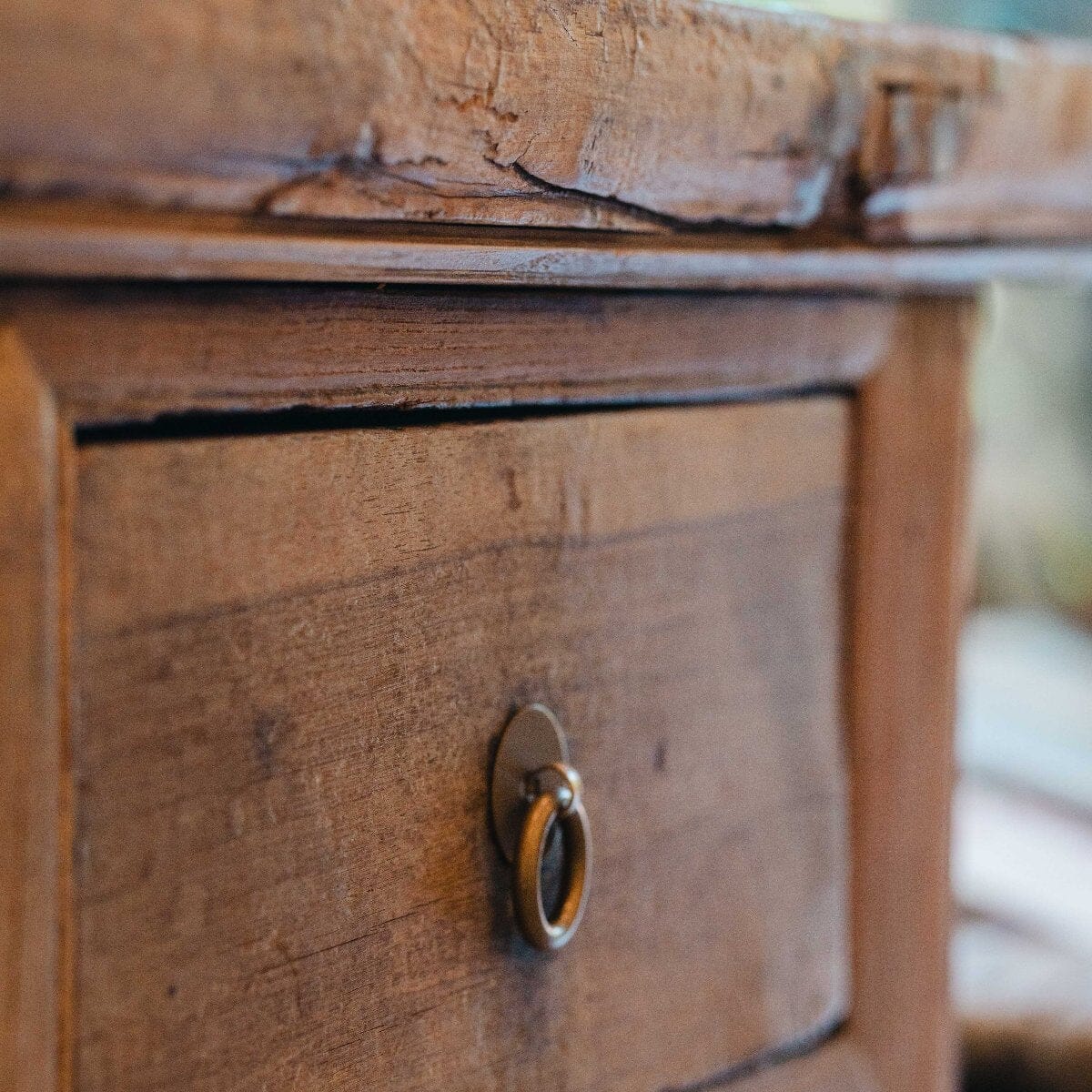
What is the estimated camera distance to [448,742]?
35 centimetres

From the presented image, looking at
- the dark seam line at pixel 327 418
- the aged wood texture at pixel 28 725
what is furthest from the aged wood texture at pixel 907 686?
the aged wood texture at pixel 28 725

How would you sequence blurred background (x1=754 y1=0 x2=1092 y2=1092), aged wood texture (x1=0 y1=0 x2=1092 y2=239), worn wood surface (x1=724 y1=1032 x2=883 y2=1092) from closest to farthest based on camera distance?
aged wood texture (x1=0 y1=0 x2=1092 y2=239) < worn wood surface (x1=724 y1=1032 x2=883 y2=1092) < blurred background (x1=754 y1=0 x2=1092 y2=1092)

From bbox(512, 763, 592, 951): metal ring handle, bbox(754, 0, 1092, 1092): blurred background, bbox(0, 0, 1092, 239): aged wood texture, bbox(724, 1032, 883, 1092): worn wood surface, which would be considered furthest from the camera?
bbox(754, 0, 1092, 1092): blurred background

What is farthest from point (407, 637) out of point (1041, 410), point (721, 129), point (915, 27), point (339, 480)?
point (1041, 410)

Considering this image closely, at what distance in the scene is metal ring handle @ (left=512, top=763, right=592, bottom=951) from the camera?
347mm

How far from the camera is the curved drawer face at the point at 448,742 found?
0.93 ft

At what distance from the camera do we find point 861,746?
1.62ft

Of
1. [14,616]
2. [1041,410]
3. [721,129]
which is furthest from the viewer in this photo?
[1041,410]

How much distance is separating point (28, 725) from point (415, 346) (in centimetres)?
13

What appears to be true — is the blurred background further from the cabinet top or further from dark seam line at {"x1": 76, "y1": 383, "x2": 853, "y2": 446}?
dark seam line at {"x1": 76, "y1": 383, "x2": 853, "y2": 446}

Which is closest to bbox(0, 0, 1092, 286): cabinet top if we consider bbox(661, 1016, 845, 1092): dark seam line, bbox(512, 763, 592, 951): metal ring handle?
bbox(512, 763, 592, 951): metal ring handle

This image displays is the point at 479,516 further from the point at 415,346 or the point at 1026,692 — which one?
the point at 1026,692

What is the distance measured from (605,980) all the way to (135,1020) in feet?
0.51

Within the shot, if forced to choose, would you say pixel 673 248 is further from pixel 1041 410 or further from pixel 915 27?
pixel 1041 410
